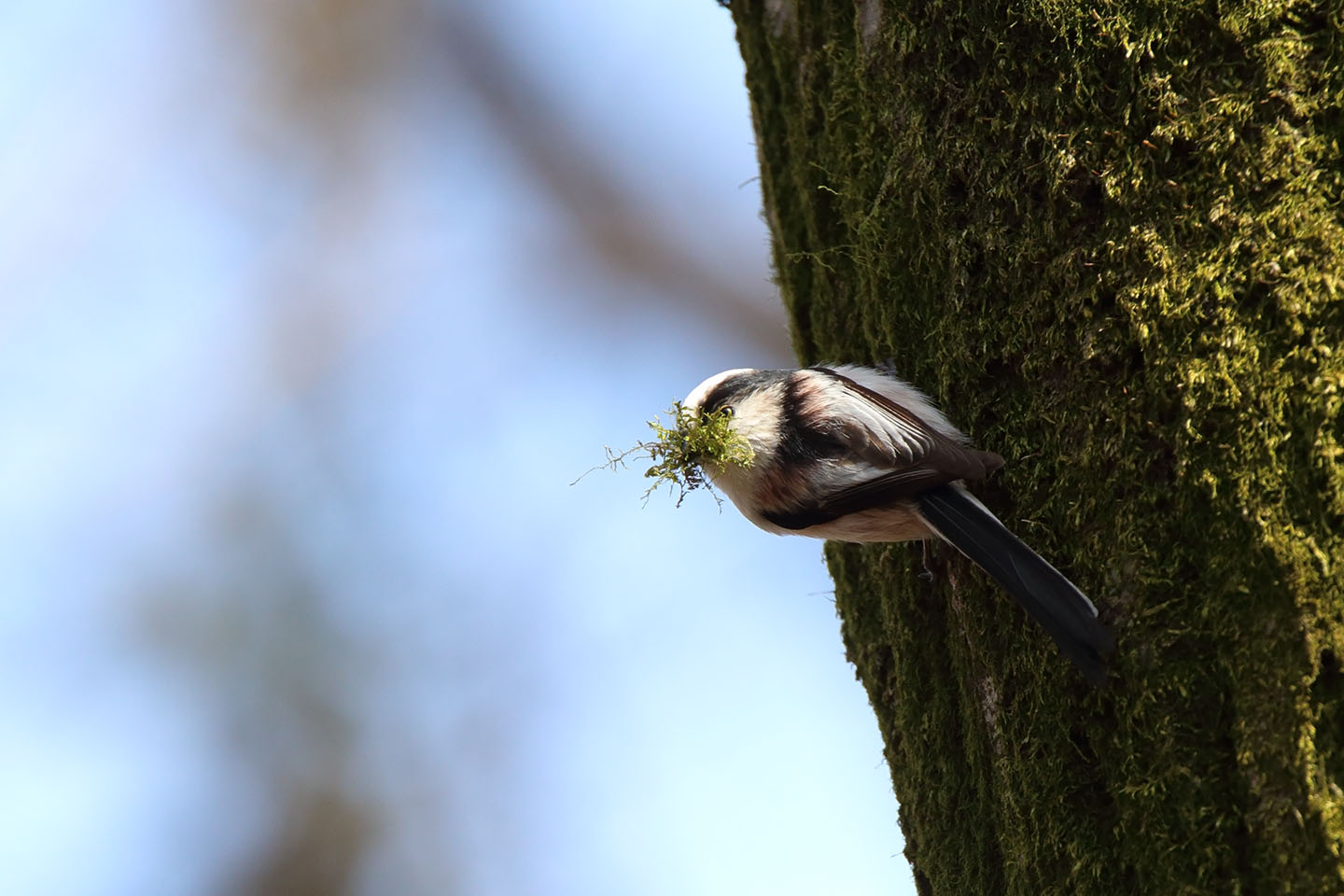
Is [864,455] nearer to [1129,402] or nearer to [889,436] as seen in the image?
[889,436]

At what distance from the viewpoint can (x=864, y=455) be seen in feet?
8.00

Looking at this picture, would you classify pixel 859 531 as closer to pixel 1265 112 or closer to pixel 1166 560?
pixel 1166 560

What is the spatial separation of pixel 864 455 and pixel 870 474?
0.06 metres

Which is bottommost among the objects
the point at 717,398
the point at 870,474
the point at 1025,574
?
the point at 1025,574

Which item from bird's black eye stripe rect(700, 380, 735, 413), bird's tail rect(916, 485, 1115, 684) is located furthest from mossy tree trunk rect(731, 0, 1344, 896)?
bird's black eye stripe rect(700, 380, 735, 413)

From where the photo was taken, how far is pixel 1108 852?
177 cm

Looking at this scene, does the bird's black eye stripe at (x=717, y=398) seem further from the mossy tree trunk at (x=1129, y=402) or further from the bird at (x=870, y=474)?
the mossy tree trunk at (x=1129, y=402)

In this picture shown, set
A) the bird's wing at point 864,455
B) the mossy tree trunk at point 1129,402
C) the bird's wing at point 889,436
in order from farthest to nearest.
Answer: the bird's wing at point 864,455, the bird's wing at point 889,436, the mossy tree trunk at point 1129,402

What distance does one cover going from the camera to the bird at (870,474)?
1877 millimetres

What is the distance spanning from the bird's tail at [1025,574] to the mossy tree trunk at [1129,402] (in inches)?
1.9

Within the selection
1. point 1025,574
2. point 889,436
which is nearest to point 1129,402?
point 1025,574

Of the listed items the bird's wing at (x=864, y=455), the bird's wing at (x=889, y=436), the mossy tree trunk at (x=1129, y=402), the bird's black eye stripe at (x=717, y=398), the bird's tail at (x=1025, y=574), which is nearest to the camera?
the mossy tree trunk at (x=1129, y=402)

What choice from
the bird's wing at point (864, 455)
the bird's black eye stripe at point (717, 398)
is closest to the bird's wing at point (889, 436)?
the bird's wing at point (864, 455)

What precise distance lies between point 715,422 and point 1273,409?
4.09 ft
